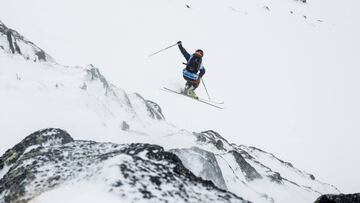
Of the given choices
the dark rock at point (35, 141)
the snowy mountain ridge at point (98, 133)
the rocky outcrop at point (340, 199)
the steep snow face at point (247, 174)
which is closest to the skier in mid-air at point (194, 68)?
the snowy mountain ridge at point (98, 133)

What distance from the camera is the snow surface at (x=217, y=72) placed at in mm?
10015

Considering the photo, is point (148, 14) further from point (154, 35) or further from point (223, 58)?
point (223, 58)

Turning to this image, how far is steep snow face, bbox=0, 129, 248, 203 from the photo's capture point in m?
3.91

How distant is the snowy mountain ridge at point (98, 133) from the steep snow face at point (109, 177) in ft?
0.06

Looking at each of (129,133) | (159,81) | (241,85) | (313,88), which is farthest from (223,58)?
(129,133)

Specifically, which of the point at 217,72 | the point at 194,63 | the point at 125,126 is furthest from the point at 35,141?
the point at 217,72

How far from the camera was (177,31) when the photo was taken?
26.9 metres

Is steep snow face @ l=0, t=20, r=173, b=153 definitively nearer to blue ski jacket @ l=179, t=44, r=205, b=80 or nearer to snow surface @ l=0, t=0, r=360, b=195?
snow surface @ l=0, t=0, r=360, b=195

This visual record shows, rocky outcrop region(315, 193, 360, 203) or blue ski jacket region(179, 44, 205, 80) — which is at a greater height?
rocky outcrop region(315, 193, 360, 203)

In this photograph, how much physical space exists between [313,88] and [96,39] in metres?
12.1

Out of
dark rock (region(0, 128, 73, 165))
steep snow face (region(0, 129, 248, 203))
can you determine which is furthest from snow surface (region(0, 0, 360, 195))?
steep snow face (region(0, 129, 248, 203))

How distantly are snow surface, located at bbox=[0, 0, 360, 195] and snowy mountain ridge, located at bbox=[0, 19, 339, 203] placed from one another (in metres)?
0.06

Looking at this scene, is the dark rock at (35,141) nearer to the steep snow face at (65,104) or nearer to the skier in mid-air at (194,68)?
the steep snow face at (65,104)

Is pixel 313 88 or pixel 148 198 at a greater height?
pixel 148 198
